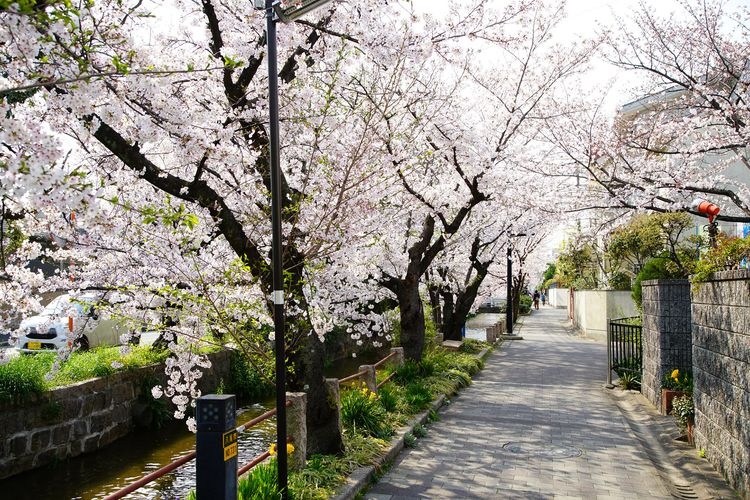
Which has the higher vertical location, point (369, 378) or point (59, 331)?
point (59, 331)

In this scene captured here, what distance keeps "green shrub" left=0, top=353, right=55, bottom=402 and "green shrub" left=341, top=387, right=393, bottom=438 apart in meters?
4.35

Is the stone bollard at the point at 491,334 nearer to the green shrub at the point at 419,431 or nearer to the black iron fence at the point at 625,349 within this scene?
the black iron fence at the point at 625,349

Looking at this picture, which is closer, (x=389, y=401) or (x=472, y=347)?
(x=389, y=401)

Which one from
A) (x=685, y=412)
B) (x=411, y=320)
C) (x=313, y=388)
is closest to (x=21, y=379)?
(x=313, y=388)

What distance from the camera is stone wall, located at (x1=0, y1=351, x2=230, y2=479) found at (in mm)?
8477

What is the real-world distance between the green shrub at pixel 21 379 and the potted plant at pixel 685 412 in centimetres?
902

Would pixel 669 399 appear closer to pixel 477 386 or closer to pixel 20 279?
pixel 477 386

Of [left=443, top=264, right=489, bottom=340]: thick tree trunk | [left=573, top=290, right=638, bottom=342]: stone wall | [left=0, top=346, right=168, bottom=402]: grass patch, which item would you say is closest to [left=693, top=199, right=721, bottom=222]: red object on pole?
[left=0, top=346, right=168, bottom=402]: grass patch

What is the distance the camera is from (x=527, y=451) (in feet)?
27.3

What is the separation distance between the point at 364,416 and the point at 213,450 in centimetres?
421

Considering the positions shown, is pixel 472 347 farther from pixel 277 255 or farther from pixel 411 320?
pixel 277 255

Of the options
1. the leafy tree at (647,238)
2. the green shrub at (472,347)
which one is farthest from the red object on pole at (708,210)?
the leafy tree at (647,238)

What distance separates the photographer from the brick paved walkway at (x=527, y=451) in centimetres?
677

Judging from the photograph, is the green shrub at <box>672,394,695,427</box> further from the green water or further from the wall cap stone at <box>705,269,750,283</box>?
the green water
